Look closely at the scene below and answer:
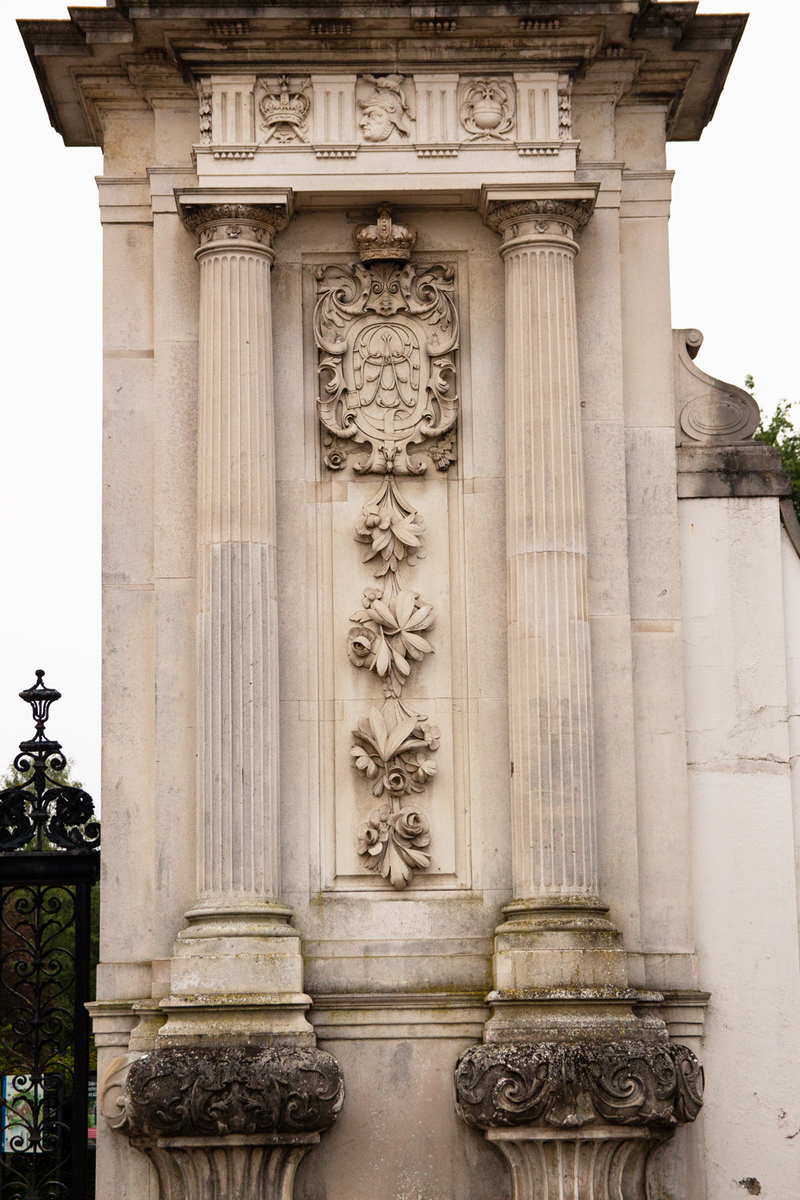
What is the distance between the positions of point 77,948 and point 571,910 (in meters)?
3.67

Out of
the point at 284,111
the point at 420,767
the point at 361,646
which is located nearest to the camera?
the point at 420,767

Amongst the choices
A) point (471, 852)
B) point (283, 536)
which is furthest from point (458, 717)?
point (283, 536)

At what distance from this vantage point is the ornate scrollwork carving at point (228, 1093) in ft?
34.8

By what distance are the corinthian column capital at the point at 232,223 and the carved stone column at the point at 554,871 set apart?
5.09ft

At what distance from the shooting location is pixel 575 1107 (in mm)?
10703

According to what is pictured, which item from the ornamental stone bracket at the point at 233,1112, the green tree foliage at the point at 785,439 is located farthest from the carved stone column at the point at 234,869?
the green tree foliage at the point at 785,439

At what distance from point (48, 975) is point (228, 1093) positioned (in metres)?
2.45

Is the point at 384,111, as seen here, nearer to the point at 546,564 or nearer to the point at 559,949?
the point at 546,564

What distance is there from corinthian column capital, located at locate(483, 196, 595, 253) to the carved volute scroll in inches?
52.6

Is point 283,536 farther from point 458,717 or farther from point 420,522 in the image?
point 458,717

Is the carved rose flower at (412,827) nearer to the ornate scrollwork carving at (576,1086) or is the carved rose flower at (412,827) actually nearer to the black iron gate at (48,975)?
the ornate scrollwork carving at (576,1086)

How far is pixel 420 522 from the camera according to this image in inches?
477

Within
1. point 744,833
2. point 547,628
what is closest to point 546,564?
point 547,628

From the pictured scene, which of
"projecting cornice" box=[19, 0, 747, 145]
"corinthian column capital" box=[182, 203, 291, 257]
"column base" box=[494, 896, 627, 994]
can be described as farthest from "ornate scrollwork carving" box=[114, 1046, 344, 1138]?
"projecting cornice" box=[19, 0, 747, 145]
